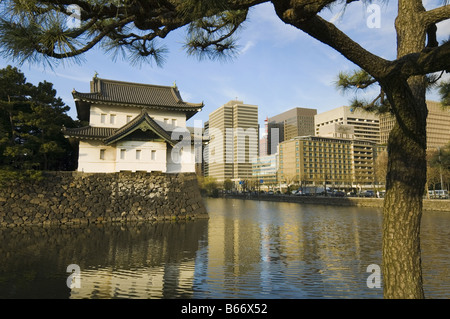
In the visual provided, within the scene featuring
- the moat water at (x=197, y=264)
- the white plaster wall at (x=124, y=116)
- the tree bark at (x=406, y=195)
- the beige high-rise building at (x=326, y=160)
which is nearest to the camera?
the tree bark at (x=406, y=195)

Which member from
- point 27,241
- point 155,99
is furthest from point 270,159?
point 27,241

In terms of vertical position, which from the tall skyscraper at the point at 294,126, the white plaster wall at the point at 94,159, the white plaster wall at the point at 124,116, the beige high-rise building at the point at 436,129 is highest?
the tall skyscraper at the point at 294,126

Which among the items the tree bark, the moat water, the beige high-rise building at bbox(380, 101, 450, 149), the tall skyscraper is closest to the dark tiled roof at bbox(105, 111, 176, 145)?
the moat water

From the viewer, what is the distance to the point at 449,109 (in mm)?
7020

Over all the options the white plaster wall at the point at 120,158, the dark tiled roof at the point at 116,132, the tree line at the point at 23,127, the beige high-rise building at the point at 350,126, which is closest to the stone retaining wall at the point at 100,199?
the white plaster wall at the point at 120,158

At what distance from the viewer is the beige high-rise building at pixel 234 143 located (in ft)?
428

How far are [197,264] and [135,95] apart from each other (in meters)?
18.3

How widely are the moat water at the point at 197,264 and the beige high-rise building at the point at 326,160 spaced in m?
93.7

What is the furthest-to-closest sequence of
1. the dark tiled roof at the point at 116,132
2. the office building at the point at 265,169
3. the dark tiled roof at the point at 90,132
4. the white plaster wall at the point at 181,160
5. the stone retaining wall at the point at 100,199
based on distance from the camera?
1. the office building at the point at 265,169
2. the white plaster wall at the point at 181,160
3. the dark tiled roof at the point at 116,132
4. the dark tiled roof at the point at 90,132
5. the stone retaining wall at the point at 100,199

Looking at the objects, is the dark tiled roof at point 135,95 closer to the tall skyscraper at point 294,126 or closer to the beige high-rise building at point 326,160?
the beige high-rise building at point 326,160

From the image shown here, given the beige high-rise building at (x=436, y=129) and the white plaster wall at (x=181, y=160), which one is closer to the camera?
the white plaster wall at (x=181, y=160)

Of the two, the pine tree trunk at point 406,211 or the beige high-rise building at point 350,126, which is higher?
the beige high-rise building at point 350,126
